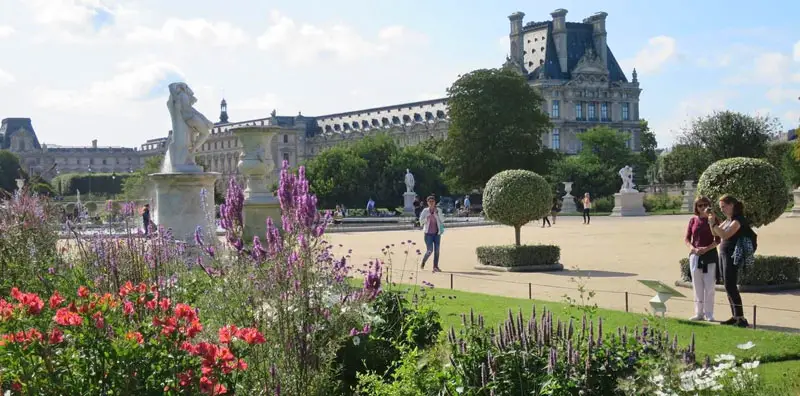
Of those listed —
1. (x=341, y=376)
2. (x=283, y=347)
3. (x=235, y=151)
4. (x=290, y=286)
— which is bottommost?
(x=341, y=376)

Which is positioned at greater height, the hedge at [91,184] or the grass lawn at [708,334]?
the hedge at [91,184]

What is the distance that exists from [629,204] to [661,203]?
19.6ft

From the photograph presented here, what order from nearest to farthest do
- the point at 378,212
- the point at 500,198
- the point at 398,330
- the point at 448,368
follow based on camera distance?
the point at 448,368
the point at 398,330
the point at 500,198
the point at 378,212

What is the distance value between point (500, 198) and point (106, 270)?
11.3 m

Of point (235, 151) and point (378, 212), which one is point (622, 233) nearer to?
point (378, 212)

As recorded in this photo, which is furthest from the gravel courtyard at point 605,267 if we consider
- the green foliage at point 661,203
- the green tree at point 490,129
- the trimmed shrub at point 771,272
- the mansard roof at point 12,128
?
the mansard roof at point 12,128

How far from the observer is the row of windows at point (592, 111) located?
93.9 metres

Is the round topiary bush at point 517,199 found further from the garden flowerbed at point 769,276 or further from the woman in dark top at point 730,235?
the woman in dark top at point 730,235

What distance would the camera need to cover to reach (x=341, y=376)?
266 inches

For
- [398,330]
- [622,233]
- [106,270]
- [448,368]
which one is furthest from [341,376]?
[622,233]

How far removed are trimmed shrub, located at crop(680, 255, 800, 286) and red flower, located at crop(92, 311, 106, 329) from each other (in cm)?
989

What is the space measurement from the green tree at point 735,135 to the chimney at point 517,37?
3280 centimetres

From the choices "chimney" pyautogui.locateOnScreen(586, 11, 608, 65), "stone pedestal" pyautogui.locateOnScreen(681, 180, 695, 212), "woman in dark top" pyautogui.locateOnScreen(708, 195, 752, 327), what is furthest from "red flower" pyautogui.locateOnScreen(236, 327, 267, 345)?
"chimney" pyautogui.locateOnScreen(586, 11, 608, 65)

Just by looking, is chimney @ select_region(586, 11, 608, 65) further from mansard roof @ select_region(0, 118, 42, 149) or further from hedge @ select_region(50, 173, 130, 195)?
mansard roof @ select_region(0, 118, 42, 149)
